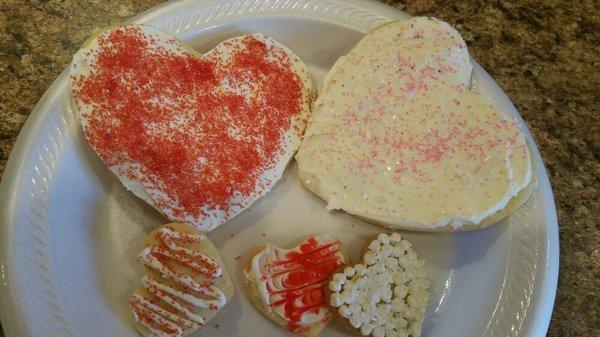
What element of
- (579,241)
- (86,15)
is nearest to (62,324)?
(86,15)

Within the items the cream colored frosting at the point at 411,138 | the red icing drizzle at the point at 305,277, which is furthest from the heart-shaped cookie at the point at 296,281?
the cream colored frosting at the point at 411,138

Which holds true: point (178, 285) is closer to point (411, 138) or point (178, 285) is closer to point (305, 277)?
point (305, 277)

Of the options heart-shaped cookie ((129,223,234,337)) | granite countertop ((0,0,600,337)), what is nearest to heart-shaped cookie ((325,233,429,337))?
heart-shaped cookie ((129,223,234,337))

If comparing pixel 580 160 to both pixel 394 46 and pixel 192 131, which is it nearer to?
pixel 394 46

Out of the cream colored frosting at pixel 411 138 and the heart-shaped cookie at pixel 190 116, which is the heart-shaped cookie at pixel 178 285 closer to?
the heart-shaped cookie at pixel 190 116

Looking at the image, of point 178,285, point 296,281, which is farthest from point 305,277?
point 178,285
